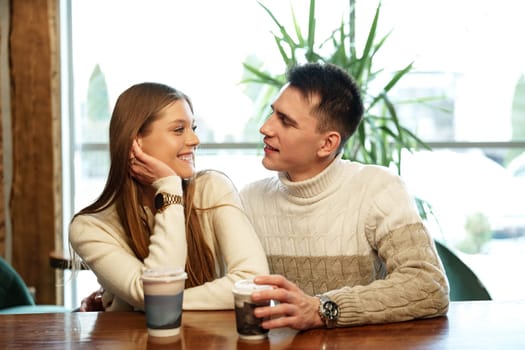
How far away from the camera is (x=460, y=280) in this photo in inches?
89.1

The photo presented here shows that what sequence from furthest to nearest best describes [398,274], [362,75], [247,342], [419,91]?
[419,91], [362,75], [398,274], [247,342]

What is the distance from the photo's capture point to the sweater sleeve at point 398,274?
1541 millimetres

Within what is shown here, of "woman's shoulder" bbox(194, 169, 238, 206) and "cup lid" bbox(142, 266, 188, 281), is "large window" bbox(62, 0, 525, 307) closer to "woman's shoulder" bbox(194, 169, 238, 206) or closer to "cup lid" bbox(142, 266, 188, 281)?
"woman's shoulder" bbox(194, 169, 238, 206)

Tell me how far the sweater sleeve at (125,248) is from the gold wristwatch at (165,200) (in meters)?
0.01

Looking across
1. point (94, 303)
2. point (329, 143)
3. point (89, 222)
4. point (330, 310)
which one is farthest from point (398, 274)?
point (94, 303)

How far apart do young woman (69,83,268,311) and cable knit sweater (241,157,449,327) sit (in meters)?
0.17

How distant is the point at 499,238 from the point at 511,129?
2.12ft

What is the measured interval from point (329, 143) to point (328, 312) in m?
0.69

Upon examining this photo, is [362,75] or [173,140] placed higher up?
[362,75]

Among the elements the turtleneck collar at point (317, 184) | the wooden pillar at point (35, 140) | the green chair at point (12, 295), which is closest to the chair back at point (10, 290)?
the green chair at point (12, 295)

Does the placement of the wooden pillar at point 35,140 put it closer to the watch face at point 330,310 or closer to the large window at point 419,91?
the large window at point 419,91

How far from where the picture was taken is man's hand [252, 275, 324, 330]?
1396 mm

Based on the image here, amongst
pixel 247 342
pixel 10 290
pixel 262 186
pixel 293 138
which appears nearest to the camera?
pixel 247 342

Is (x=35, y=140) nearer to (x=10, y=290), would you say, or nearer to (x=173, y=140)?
(x=10, y=290)
